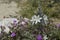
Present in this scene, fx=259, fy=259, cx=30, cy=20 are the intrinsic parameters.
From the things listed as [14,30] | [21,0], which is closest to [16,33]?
[14,30]

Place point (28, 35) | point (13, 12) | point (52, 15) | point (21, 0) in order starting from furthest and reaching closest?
point (21, 0) → point (13, 12) → point (52, 15) → point (28, 35)

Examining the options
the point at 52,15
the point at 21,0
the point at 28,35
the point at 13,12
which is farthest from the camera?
the point at 21,0

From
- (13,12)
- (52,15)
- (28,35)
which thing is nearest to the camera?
(28,35)

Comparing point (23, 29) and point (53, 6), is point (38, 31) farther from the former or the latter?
point (53, 6)

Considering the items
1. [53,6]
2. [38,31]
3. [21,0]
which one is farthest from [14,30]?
[21,0]

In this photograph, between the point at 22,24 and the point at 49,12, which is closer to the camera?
the point at 22,24

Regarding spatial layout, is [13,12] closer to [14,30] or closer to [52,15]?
[52,15]
